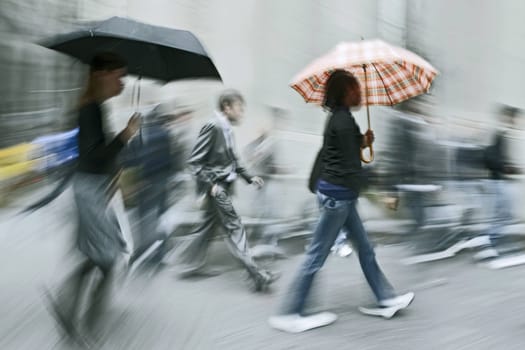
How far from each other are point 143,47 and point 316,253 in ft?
5.76

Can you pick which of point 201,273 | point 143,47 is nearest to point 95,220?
point 143,47

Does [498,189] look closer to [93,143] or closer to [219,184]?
[219,184]

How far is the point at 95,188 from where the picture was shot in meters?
3.68

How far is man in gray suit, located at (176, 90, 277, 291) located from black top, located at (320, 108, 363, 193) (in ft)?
4.40

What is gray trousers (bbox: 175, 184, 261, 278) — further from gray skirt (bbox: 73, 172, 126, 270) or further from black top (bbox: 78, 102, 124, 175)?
black top (bbox: 78, 102, 124, 175)

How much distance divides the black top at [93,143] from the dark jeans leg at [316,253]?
1.48 m

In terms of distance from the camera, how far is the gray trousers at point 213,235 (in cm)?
545

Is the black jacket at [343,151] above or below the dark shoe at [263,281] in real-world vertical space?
above

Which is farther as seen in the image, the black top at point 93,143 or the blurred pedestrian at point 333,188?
the blurred pedestrian at point 333,188

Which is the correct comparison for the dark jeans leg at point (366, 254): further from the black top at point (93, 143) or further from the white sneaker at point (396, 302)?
the black top at point (93, 143)

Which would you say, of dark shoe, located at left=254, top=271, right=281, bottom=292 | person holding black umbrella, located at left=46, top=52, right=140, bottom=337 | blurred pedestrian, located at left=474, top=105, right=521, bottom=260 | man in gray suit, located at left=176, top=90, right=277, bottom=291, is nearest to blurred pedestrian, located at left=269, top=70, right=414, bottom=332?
dark shoe, located at left=254, top=271, right=281, bottom=292

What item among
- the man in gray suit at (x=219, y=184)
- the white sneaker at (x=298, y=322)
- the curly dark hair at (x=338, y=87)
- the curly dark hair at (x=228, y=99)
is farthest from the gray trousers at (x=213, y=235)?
the curly dark hair at (x=338, y=87)

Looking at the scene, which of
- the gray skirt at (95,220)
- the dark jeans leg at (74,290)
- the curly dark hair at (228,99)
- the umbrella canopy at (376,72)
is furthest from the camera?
the curly dark hair at (228,99)

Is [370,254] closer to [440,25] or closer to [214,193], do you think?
[214,193]
